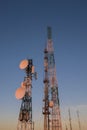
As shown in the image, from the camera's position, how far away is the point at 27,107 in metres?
51.8

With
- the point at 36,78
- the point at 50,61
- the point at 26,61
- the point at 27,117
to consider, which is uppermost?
the point at 50,61

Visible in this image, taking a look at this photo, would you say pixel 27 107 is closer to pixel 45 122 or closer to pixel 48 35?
pixel 45 122

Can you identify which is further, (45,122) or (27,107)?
(45,122)

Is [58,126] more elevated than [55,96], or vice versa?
[55,96]

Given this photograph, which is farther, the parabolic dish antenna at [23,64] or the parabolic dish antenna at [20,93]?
the parabolic dish antenna at [23,64]

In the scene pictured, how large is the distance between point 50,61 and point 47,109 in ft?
70.3

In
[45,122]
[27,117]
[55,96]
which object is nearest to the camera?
[27,117]

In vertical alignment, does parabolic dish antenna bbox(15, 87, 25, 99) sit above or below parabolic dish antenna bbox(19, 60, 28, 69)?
below

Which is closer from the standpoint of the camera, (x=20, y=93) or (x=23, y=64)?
(x=20, y=93)

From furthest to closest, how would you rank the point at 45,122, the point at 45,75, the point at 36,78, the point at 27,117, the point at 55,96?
the point at 55,96
the point at 45,75
the point at 45,122
the point at 36,78
the point at 27,117

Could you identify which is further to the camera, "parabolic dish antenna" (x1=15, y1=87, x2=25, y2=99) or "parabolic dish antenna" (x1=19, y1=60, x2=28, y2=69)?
"parabolic dish antenna" (x1=19, y1=60, x2=28, y2=69)

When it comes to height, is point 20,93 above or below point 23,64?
below

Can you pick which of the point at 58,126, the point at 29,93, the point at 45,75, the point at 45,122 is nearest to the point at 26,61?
the point at 29,93

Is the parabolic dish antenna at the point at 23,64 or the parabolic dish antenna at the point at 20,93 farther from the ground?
the parabolic dish antenna at the point at 23,64
